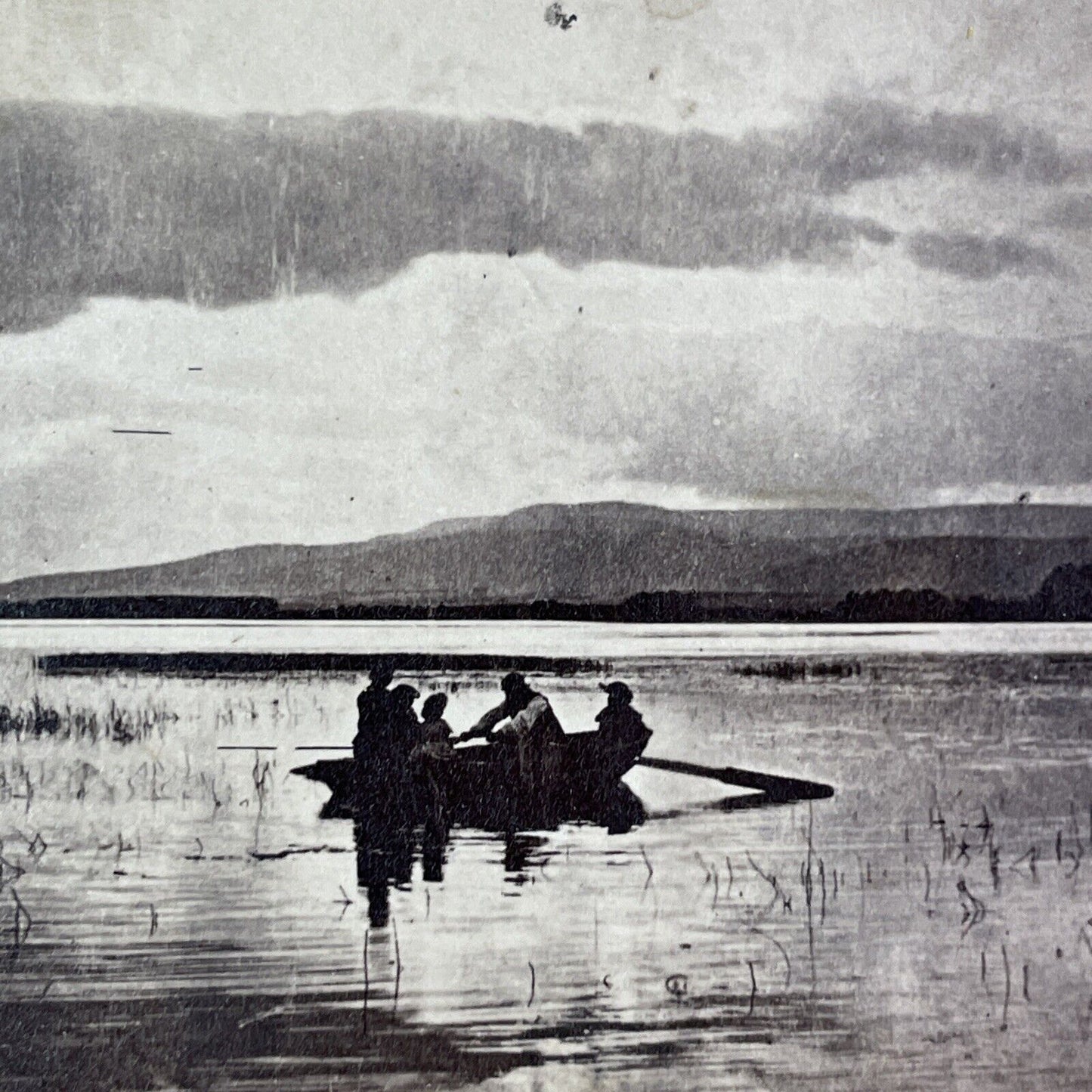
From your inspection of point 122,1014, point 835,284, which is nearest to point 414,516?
point 835,284

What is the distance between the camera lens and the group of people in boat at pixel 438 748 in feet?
6.91

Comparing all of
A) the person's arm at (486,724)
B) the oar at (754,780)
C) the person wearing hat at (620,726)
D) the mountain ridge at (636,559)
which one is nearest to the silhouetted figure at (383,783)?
the person's arm at (486,724)

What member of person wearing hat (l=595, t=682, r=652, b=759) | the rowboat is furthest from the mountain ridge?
the rowboat

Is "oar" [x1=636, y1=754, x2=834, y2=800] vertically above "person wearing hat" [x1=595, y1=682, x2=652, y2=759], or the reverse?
"person wearing hat" [x1=595, y1=682, x2=652, y2=759]

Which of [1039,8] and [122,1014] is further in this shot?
[1039,8]

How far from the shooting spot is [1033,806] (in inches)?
86.6

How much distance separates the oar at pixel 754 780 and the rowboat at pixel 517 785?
0.07 metres

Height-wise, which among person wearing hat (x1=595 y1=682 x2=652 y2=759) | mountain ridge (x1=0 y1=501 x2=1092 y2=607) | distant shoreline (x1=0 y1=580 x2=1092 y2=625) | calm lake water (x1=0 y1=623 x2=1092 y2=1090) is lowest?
calm lake water (x1=0 y1=623 x2=1092 y2=1090)

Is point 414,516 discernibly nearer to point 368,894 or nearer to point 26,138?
point 368,894

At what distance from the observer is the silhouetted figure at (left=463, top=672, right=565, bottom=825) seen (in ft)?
6.92

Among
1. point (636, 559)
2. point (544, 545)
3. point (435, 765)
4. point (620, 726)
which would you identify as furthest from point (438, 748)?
point (636, 559)

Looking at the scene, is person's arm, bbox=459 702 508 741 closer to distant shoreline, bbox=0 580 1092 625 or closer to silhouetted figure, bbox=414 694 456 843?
silhouetted figure, bbox=414 694 456 843

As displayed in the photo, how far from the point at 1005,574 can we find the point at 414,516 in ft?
4.62

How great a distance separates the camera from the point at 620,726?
6.95ft
